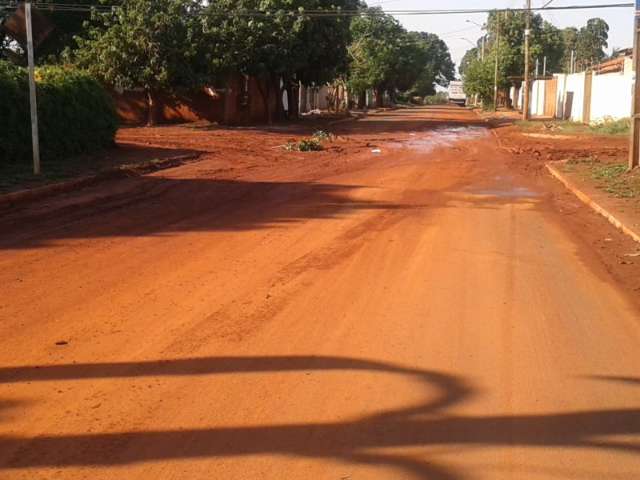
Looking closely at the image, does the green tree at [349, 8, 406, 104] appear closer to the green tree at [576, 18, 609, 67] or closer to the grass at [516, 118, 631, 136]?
the grass at [516, 118, 631, 136]

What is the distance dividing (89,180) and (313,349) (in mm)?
12056

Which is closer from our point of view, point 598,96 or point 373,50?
point 598,96

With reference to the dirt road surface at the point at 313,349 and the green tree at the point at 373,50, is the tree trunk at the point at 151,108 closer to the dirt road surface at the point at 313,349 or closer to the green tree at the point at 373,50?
the dirt road surface at the point at 313,349

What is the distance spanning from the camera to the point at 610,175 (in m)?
18.7

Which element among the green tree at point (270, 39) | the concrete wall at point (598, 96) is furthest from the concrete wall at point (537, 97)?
the green tree at point (270, 39)

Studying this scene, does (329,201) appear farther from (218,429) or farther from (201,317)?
(218,429)

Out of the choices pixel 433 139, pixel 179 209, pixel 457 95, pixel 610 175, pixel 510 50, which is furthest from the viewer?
pixel 457 95

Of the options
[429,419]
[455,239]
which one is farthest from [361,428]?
[455,239]

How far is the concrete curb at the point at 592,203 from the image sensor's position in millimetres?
11677

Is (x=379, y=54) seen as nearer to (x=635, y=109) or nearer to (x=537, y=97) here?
(x=537, y=97)

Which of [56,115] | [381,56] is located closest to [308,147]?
[56,115]

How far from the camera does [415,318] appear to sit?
23.8 ft

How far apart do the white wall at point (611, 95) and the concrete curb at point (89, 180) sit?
2327cm

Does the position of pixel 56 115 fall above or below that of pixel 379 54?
below
